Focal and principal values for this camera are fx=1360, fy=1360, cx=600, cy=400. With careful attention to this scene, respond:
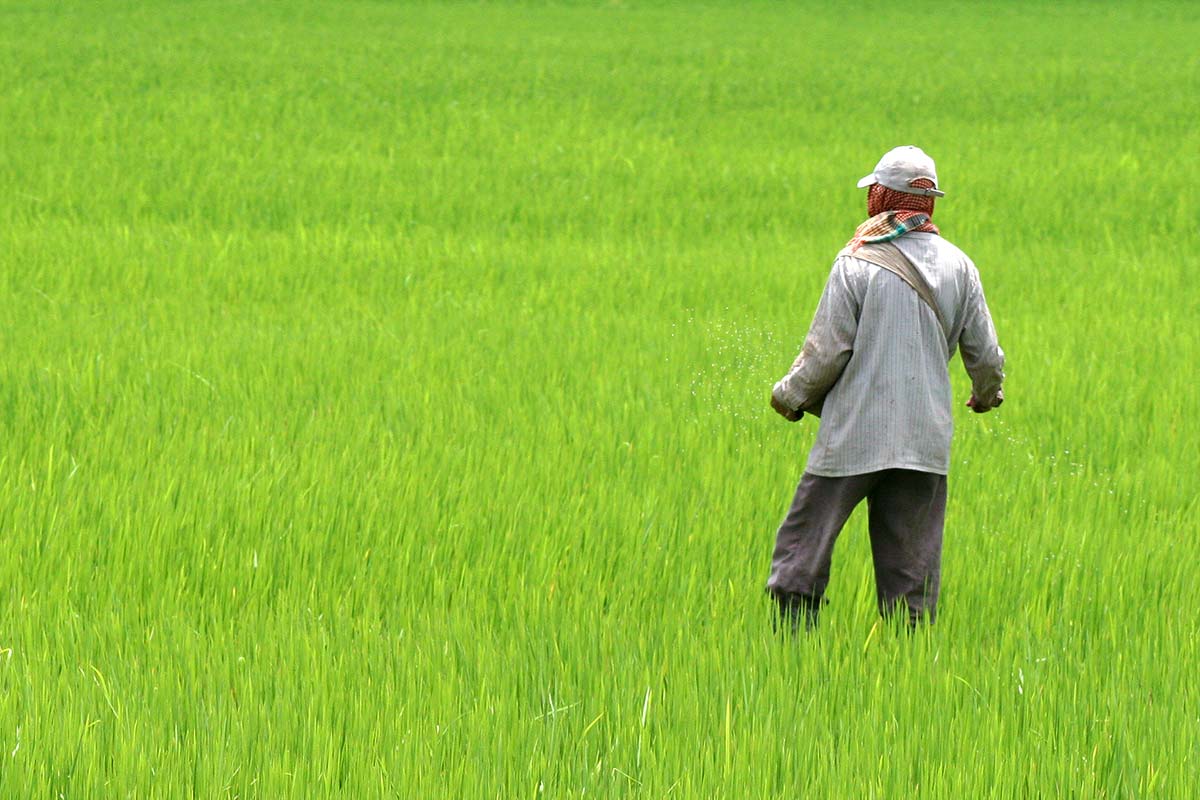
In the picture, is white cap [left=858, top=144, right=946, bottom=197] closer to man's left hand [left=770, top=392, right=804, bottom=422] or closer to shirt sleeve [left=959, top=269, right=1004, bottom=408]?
shirt sleeve [left=959, top=269, right=1004, bottom=408]

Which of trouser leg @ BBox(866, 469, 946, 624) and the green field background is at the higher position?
trouser leg @ BBox(866, 469, 946, 624)

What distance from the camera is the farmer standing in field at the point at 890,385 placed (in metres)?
3.27

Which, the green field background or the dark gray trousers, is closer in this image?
the green field background

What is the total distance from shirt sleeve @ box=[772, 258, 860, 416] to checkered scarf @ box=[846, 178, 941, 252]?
0.10 metres

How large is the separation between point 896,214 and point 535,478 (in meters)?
1.84

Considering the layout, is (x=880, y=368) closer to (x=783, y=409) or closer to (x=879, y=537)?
(x=783, y=409)

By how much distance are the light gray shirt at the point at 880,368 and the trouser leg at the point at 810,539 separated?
0.06m

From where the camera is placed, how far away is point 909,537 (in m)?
A: 3.38

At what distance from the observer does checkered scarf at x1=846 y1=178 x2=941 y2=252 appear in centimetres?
330

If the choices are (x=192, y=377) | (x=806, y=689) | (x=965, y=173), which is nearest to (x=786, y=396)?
(x=806, y=689)

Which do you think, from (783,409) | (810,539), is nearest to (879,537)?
(810,539)

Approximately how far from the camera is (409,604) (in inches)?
145

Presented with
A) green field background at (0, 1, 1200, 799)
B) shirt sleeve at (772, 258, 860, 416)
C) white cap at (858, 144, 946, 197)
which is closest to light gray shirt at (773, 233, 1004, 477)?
shirt sleeve at (772, 258, 860, 416)

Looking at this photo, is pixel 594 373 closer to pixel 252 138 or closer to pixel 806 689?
pixel 806 689
